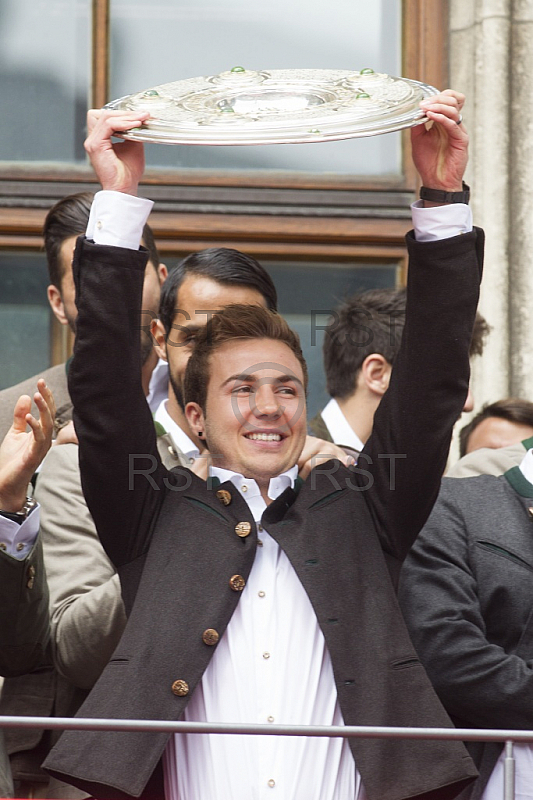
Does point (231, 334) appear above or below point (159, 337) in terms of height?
above

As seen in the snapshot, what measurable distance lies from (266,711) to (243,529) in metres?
0.41

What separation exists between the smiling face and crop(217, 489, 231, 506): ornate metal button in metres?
0.06

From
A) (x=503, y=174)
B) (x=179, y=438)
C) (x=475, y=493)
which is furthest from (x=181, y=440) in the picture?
(x=503, y=174)

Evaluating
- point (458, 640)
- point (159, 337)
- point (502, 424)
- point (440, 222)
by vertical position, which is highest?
point (440, 222)

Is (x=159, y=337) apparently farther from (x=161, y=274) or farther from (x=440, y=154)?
(x=440, y=154)

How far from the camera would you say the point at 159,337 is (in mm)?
4215

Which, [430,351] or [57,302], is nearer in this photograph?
[430,351]

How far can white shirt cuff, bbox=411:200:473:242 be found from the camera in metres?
3.02

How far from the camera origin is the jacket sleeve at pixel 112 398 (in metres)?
2.94

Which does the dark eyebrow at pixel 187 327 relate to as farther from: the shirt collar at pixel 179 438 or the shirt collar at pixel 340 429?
the shirt collar at pixel 340 429

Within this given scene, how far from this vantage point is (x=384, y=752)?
9.15 ft

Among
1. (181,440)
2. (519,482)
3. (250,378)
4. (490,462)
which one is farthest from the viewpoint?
(490,462)

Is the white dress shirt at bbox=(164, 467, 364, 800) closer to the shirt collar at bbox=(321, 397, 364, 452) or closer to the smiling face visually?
the smiling face

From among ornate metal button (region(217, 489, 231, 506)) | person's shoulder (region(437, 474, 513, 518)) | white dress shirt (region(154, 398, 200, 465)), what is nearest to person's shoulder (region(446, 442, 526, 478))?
person's shoulder (region(437, 474, 513, 518))
